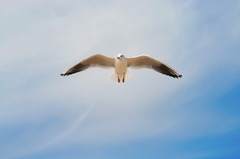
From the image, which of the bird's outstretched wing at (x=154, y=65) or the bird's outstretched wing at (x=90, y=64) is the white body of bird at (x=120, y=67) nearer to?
the bird's outstretched wing at (x=90, y=64)

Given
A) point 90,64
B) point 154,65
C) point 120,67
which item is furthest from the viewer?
point 154,65

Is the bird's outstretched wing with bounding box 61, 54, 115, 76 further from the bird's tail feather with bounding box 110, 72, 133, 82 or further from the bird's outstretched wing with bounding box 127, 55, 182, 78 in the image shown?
the bird's outstretched wing with bounding box 127, 55, 182, 78

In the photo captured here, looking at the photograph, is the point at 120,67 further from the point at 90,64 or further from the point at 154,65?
the point at 154,65

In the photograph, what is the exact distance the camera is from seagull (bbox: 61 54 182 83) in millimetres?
12172

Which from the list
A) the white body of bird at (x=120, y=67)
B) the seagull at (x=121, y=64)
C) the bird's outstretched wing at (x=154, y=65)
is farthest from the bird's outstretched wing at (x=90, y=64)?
the bird's outstretched wing at (x=154, y=65)

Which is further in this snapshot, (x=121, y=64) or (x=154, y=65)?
(x=154, y=65)

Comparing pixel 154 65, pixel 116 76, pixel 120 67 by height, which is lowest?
pixel 116 76

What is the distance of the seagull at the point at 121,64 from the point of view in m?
12.2

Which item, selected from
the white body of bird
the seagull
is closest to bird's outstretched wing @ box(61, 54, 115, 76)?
the seagull

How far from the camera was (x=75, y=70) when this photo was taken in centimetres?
1263

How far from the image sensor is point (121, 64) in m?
12.1

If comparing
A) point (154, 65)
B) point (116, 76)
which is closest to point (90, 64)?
point (116, 76)

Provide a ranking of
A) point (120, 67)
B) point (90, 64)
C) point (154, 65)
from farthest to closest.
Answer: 1. point (154, 65)
2. point (90, 64)
3. point (120, 67)

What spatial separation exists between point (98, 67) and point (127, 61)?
87 centimetres
